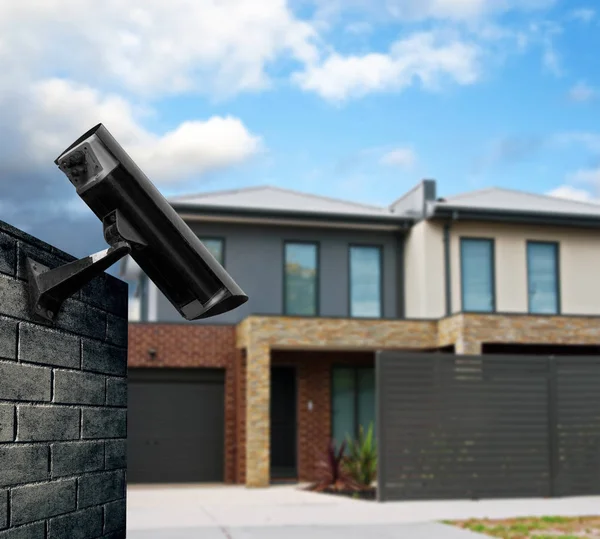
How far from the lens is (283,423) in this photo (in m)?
19.8

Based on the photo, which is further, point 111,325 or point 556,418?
point 556,418

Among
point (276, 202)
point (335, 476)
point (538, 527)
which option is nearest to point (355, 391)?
point (335, 476)

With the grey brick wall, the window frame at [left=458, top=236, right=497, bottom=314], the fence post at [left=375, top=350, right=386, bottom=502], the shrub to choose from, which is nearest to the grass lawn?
the fence post at [left=375, top=350, right=386, bottom=502]

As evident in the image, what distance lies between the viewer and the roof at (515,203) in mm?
19438

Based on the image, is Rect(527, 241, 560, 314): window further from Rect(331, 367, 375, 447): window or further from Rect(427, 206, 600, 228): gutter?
Rect(331, 367, 375, 447): window

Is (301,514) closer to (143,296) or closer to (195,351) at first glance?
(195,351)

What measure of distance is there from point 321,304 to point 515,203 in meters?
5.11

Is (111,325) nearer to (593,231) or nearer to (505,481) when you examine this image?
(505,481)

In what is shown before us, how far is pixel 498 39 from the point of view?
2045 centimetres

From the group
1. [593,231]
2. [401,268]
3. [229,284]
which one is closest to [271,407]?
[401,268]

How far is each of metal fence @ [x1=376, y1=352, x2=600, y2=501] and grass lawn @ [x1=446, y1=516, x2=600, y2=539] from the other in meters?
2.47

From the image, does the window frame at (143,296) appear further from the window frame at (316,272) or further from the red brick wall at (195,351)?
the window frame at (316,272)

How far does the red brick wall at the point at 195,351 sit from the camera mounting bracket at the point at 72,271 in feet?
51.3

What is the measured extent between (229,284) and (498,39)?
1843cm
